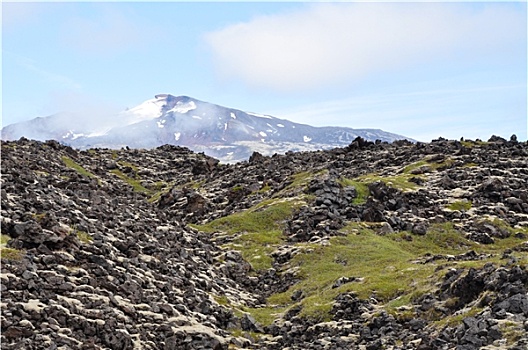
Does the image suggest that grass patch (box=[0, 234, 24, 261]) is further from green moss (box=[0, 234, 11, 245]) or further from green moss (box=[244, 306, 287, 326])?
green moss (box=[244, 306, 287, 326])

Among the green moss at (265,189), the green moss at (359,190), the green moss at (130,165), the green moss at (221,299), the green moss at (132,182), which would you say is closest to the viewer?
the green moss at (221,299)

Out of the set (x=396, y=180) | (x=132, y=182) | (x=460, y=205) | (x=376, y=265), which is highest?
(x=396, y=180)

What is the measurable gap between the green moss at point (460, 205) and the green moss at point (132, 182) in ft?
210

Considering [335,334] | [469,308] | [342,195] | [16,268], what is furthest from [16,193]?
[342,195]

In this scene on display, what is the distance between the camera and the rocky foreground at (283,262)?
3491 cm

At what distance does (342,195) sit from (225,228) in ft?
53.6

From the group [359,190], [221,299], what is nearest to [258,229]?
[359,190]

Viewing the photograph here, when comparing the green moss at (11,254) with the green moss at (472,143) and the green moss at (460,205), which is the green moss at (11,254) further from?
the green moss at (472,143)

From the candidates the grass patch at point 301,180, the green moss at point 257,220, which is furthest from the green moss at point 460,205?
the green moss at point 257,220

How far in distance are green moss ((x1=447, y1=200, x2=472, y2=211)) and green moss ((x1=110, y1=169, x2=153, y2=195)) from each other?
6405 centimetres

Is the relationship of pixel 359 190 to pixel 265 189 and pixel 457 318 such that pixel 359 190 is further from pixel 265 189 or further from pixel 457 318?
pixel 457 318

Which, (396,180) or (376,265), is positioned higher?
(396,180)

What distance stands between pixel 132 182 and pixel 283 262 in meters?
75.2

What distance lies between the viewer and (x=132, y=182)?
5305 inches
